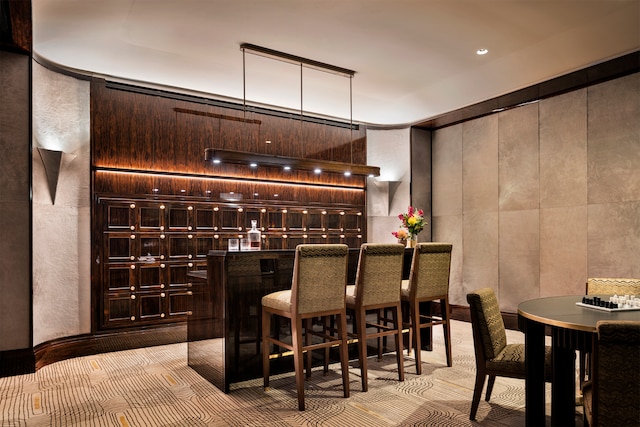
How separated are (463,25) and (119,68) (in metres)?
3.64

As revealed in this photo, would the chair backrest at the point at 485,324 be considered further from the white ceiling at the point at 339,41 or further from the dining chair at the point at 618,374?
the white ceiling at the point at 339,41

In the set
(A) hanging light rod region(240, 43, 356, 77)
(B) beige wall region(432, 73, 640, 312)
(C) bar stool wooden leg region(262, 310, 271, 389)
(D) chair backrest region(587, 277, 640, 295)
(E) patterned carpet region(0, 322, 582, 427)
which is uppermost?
(A) hanging light rod region(240, 43, 356, 77)

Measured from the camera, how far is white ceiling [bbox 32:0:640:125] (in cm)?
386

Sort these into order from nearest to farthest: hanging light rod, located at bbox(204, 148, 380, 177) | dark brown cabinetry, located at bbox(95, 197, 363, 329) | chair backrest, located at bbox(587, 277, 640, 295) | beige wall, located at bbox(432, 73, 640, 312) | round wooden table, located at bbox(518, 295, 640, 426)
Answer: round wooden table, located at bbox(518, 295, 640, 426), chair backrest, located at bbox(587, 277, 640, 295), hanging light rod, located at bbox(204, 148, 380, 177), beige wall, located at bbox(432, 73, 640, 312), dark brown cabinetry, located at bbox(95, 197, 363, 329)

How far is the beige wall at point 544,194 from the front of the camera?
16.5 ft

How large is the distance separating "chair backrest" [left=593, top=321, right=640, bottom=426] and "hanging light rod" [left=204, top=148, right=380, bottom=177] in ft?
12.4

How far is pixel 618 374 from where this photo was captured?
176 centimetres

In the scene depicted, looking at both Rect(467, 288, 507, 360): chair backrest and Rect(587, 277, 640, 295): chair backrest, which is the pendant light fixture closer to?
Rect(467, 288, 507, 360): chair backrest

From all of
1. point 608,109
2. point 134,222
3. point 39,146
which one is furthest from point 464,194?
point 39,146

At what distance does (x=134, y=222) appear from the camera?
18.0ft

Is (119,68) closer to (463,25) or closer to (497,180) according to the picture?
(463,25)

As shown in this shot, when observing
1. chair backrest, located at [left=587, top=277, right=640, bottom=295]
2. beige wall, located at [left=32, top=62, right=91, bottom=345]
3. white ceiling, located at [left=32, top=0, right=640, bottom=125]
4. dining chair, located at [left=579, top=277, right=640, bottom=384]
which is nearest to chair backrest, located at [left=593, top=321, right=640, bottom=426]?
dining chair, located at [left=579, top=277, right=640, bottom=384]

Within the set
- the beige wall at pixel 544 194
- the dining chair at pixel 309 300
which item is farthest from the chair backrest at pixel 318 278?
the beige wall at pixel 544 194

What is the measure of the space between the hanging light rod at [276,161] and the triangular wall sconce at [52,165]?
1.51 metres
